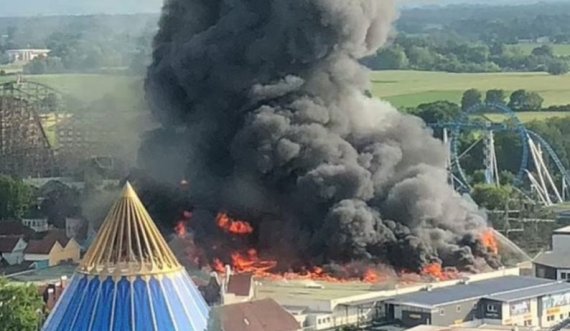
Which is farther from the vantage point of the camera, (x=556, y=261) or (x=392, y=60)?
(x=392, y=60)

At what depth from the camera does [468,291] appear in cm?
2500

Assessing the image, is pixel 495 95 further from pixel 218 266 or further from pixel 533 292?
pixel 533 292

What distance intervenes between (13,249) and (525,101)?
37.9 metres

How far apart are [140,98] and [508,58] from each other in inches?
2262

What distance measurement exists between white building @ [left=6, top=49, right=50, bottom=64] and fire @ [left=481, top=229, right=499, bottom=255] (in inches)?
1712

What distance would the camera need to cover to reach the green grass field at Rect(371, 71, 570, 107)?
7131 centimetres

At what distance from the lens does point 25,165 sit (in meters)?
46.3

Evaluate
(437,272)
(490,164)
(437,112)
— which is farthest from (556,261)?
(437,112)

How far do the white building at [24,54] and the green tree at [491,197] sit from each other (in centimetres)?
3622

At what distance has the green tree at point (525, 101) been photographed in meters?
66.5

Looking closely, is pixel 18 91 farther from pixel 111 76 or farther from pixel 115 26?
pixel 115 26

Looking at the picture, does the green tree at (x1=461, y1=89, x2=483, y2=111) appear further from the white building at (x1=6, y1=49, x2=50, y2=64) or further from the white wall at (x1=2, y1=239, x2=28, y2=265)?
the white wall at (x1=2, y1=239, x2=28, y2=265)

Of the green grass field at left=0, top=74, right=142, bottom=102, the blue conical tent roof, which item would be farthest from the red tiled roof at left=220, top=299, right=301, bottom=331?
the green grass field at left=0, top=74, right=142, bottom=102

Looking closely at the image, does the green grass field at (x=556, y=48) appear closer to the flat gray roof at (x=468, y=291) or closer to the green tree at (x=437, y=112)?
the green tree at (x=437, y=112)
